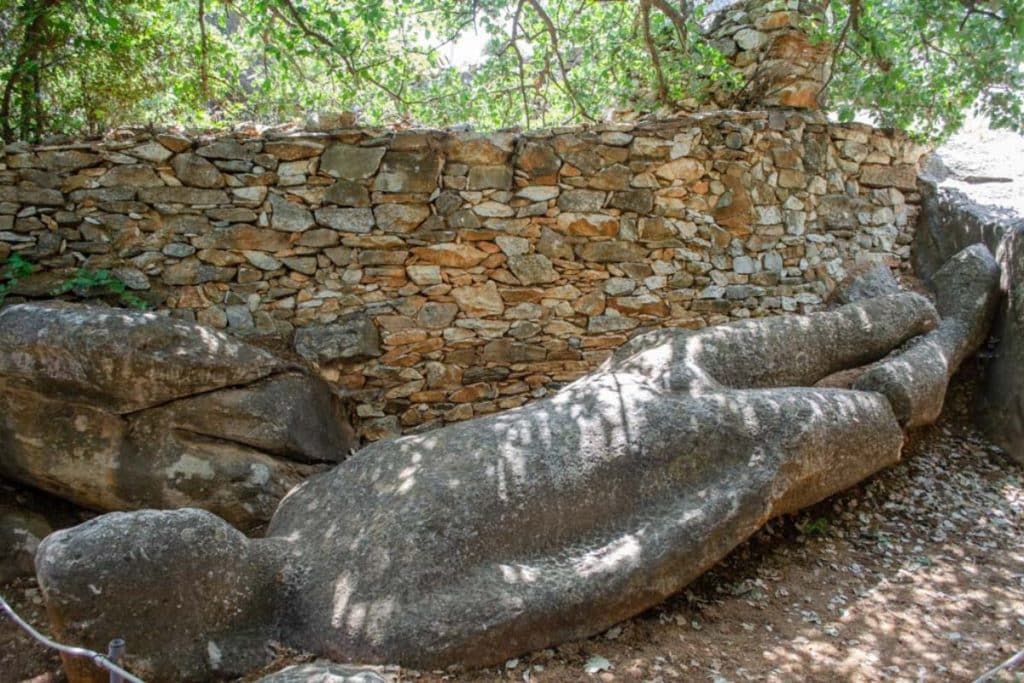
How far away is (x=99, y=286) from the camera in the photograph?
12.7 feet

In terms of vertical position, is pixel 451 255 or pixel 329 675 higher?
pixel 451 255

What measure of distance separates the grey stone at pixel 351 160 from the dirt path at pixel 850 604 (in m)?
2.65

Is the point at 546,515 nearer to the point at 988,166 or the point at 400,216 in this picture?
the point at 400,216

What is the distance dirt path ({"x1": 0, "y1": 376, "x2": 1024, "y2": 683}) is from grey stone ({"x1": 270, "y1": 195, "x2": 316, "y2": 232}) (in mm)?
2227

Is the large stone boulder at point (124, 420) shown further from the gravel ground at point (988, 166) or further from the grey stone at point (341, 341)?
the gravel ground at point (988, 166)

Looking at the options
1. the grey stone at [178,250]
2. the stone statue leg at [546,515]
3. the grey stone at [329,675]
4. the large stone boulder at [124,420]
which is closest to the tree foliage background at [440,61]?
the grey stone at [178,250]

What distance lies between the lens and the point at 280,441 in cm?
351

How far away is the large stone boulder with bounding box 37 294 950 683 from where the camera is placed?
2.24 m

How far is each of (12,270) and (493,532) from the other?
3.16 m

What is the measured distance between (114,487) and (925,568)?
3768 mm

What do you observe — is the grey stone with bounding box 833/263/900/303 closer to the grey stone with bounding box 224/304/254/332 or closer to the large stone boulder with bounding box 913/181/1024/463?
the large stone boulder with bounding box 913/181/1024/463

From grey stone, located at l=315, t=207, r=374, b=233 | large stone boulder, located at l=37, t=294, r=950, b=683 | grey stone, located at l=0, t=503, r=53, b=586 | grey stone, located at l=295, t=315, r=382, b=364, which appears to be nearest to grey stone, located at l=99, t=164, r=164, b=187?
grey stone, located at l=315, t=207, r=374, b=233

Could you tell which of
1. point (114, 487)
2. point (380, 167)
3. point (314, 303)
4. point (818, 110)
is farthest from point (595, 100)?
point (114, 487)

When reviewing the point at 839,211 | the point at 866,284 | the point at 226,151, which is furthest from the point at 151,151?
the point at 866,284
